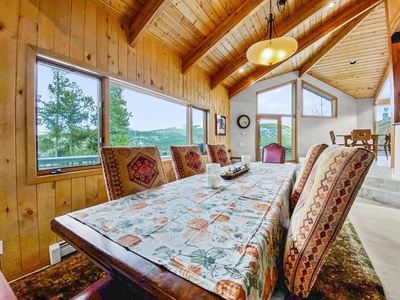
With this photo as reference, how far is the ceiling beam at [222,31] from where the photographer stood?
2638mm

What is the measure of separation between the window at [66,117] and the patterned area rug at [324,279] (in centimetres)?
90

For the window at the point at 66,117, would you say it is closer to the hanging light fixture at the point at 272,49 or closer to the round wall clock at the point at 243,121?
the hanging light fixture at the point at 272,49

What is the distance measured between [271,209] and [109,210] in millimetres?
802

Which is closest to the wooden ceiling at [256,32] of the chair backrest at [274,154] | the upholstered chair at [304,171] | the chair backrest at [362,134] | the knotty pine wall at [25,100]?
the knotty pine wall at [25,100]

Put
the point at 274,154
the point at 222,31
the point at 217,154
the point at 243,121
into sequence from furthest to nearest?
the point at 243,121, the point at 274,154, the point at 222,31, the point at 217,154

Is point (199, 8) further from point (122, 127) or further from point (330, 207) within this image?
point (330, 207)

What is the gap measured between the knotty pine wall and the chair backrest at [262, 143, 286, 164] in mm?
2781

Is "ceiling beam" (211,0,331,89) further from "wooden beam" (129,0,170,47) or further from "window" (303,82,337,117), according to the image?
"window" (303,82,337,117)

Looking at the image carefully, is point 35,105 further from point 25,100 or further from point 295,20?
point 295,20

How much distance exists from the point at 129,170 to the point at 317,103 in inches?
276

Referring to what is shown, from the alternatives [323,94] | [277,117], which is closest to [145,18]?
[277,117]

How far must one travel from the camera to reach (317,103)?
6.41 metres

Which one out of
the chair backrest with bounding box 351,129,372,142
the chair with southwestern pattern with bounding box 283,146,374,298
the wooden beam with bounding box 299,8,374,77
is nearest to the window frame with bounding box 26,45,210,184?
the chair with southwestern pattern with bounding box 283,146,374,298

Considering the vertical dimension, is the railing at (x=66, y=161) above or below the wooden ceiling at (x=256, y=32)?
below
